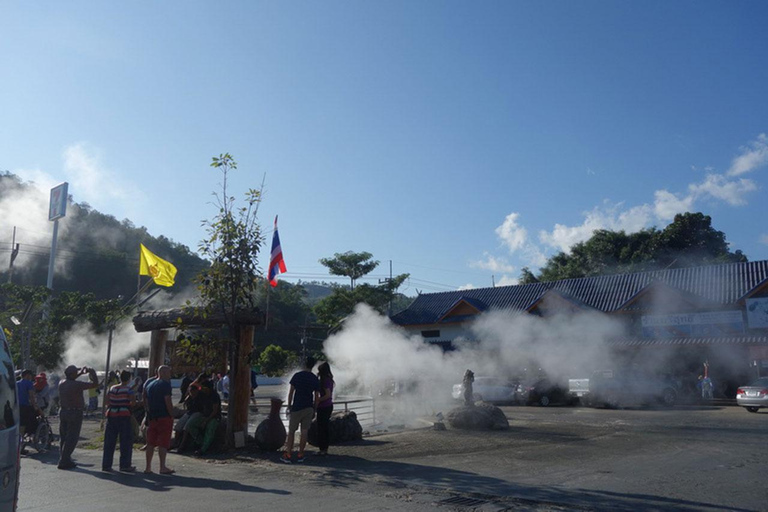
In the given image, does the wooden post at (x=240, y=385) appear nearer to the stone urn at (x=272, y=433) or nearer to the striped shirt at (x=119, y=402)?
the stone urn at (x=272, y=433)

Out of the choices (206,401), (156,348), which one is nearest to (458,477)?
(206,401)

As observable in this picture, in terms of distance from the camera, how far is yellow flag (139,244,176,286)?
1995 cm

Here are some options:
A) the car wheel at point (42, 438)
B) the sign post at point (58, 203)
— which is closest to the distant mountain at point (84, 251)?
the sign post at point (58, 203)

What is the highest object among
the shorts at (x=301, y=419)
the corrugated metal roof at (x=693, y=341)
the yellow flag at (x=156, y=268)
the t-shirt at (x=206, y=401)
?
the yellow flag at (x=156, y=268)

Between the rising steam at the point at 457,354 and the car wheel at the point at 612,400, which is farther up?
the rising steam at the point at 457,354

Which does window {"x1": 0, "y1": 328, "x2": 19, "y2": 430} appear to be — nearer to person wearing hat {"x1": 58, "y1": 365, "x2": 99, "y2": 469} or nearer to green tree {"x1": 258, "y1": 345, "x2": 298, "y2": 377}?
person wearing hat {"x1": 58, "y1": 365, "x2": 99, "y2": 469}

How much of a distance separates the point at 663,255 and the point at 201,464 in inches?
1654

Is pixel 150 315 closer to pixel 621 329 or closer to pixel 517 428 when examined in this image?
pixel 517 428

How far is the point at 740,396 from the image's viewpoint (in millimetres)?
22141

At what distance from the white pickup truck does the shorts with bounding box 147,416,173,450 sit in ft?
64.6

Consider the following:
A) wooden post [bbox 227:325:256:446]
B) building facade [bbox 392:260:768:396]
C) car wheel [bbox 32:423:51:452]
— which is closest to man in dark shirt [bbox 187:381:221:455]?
wooden post [bbox 227:325:256:446]

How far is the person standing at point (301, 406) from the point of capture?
10.6m

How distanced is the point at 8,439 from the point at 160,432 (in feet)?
16.8

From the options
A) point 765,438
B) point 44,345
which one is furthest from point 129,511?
point 44,345
